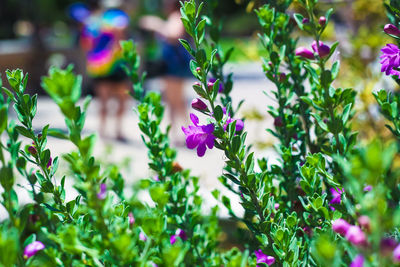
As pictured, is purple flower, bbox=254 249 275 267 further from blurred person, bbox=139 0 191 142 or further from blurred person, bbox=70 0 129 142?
blurred person, bbox=70 0 129 142

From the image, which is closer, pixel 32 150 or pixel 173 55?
pixel 32 150

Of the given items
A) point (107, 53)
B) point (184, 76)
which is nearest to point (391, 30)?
point (184, 76)

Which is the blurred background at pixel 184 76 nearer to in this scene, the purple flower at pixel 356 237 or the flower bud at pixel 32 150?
the flower bud at pixel 32 150

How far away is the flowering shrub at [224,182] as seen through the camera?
0.71m

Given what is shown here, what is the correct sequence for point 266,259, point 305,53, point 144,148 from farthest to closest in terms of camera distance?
point 144,148, point 305,53, point 266,259

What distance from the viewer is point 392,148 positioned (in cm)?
62

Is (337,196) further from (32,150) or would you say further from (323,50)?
(32,150)

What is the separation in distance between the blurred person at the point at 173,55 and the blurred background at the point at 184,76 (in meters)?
0.07

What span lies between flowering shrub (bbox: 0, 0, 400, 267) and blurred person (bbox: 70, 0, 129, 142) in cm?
459

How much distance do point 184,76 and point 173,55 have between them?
0.28 metres

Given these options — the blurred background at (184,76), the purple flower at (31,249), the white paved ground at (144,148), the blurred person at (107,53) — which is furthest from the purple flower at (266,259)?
the blurred person at (107,53)

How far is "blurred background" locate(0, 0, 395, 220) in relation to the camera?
10.9 ft

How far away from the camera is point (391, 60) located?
47.2 inches

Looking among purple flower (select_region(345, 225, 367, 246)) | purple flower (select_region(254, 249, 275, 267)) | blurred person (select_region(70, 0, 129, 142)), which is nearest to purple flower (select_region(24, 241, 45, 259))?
purple flower (select_region(254, 249, 275, 267))
